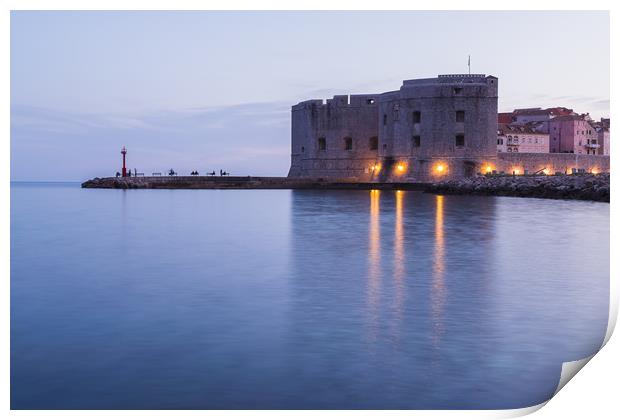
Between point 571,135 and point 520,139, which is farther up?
point 571,135

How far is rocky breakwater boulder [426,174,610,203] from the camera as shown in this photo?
77.7 ft

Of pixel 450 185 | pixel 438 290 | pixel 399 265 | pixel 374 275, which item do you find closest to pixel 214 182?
pixel 450 185

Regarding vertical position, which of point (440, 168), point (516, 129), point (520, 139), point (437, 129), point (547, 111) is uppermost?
point (547, 111)

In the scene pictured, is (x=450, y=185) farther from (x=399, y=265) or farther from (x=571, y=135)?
(x=571, y=135)

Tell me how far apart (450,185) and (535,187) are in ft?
11.4

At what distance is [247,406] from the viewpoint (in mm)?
3832

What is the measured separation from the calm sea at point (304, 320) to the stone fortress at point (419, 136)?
Answer: 17728mm

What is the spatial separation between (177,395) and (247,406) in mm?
395

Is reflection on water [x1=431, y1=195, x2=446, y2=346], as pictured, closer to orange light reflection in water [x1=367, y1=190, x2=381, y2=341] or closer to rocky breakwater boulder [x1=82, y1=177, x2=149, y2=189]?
orange light reflection in water [x1=367, y1=190, x2=381, y2=341]

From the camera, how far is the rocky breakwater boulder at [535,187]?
23.7m

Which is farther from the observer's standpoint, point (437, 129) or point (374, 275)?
point (437, 129)

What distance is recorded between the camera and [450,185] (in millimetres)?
28812

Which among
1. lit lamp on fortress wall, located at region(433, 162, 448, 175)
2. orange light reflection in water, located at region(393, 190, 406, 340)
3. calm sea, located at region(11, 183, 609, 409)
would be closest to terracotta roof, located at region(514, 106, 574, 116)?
lit lamp on fortress wall, located at region(433, 162, 448, 175)
